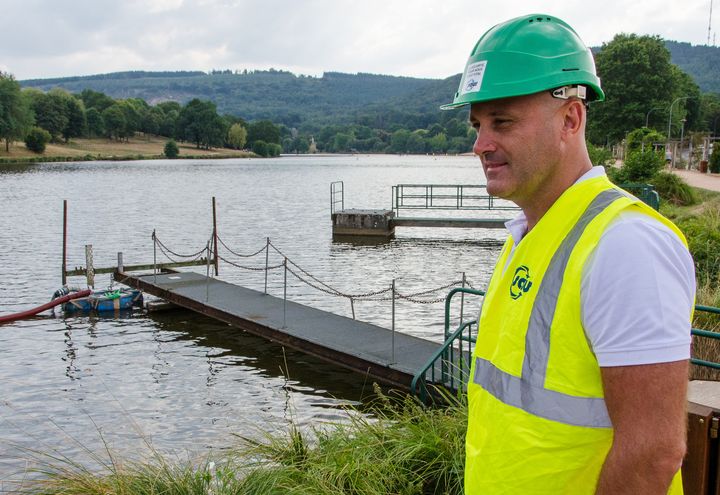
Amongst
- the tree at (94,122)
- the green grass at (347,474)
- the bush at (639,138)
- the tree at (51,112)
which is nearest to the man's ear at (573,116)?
the green grass at (347,474)

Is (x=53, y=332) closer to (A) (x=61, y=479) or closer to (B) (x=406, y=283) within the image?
(B) (x=406, y=283)

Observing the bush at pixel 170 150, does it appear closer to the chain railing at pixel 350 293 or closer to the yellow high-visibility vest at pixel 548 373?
the chain railing at pixel 350 293

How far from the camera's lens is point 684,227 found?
53.9ft

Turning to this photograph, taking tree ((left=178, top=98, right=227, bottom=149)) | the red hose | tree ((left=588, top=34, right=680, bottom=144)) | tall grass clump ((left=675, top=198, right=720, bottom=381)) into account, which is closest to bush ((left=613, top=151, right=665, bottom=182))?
tall grass clump ((left=675, top=198, right=720, bottom=381))

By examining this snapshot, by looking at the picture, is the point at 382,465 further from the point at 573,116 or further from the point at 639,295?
the point at 639,295

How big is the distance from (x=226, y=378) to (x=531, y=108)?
42.1 ft

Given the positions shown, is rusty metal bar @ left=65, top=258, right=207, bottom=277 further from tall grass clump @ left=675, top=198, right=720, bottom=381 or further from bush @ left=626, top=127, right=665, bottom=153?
bush @ left=626, top=127, right=665, bottom=153

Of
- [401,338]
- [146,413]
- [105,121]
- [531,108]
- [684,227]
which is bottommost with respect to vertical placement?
[146,413]

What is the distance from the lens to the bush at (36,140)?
414ft

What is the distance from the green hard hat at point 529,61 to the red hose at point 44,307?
759 inches

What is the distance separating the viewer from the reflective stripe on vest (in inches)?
61.2

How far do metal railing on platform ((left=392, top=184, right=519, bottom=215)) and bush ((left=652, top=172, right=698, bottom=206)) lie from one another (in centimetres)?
686

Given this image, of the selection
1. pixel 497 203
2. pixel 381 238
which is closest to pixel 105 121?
pixel 497 203

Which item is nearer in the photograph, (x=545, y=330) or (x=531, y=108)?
(x=545, y=330)
